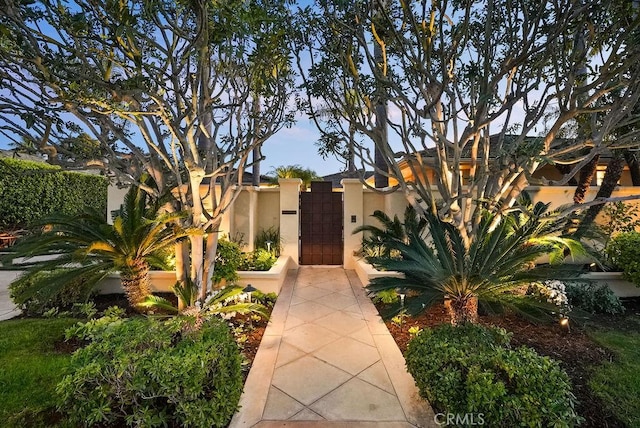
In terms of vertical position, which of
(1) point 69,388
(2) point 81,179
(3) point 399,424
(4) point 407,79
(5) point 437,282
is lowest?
(3) point 399,424

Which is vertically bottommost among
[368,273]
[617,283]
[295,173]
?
[617,283]

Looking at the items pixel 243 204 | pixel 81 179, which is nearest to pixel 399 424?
pixel 243 204

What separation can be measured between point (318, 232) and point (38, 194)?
1265 cm

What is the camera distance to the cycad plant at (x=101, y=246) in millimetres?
5219

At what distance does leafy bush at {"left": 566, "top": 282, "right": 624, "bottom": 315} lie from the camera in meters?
6.14

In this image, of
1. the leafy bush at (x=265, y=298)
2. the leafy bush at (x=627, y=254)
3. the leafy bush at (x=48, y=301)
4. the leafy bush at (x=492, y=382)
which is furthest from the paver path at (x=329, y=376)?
the leafy bush at (x=627, y=254)

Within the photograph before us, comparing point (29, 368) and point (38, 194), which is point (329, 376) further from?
point (38, 194)

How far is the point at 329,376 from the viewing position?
3.85 m

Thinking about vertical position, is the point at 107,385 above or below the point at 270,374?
above

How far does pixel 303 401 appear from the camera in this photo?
11.0ft

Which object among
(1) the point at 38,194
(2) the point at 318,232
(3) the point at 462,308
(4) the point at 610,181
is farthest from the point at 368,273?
(1) the point at 38,194

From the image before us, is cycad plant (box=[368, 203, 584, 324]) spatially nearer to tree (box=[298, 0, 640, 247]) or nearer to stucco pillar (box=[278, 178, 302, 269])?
tree (box=[298, 0, 640, 247])

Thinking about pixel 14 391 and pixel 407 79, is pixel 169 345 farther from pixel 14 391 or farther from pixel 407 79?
pixel 407 79

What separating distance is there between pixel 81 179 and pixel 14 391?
15.2m
